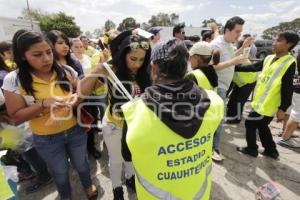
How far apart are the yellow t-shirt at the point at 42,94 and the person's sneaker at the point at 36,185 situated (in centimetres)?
125

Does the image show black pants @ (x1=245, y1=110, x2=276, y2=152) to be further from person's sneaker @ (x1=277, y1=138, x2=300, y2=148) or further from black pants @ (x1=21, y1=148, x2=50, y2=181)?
black pants @ (x1=21, y1=148, x2=50, y2=181)

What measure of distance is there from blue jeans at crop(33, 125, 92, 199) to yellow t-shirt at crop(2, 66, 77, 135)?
0.23ft

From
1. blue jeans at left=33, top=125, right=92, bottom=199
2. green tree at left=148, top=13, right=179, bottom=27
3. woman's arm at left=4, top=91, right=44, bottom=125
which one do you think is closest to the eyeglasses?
woman's arm at left=4, top=91, right=44, bottom=125

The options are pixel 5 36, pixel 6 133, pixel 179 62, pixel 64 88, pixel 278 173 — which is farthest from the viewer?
pixel 5 36

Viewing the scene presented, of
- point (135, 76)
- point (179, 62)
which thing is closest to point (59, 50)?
point (135, 76)

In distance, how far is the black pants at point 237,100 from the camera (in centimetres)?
484

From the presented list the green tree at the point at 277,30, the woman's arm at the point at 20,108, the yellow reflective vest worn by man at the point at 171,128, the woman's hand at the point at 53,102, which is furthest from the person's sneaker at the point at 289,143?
the woman's arm at the point at 20,108

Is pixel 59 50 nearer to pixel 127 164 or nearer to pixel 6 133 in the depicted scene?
pixel 6 133

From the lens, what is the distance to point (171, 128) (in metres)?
1.18

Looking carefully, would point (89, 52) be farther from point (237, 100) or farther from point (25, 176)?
point (237, 100)

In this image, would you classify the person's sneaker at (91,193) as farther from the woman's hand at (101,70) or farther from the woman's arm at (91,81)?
the woman's hand at (101,70)

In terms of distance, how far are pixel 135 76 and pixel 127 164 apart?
1.16 metres

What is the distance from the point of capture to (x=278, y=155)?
11.5 feet

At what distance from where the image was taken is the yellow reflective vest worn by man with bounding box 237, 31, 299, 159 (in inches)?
117
